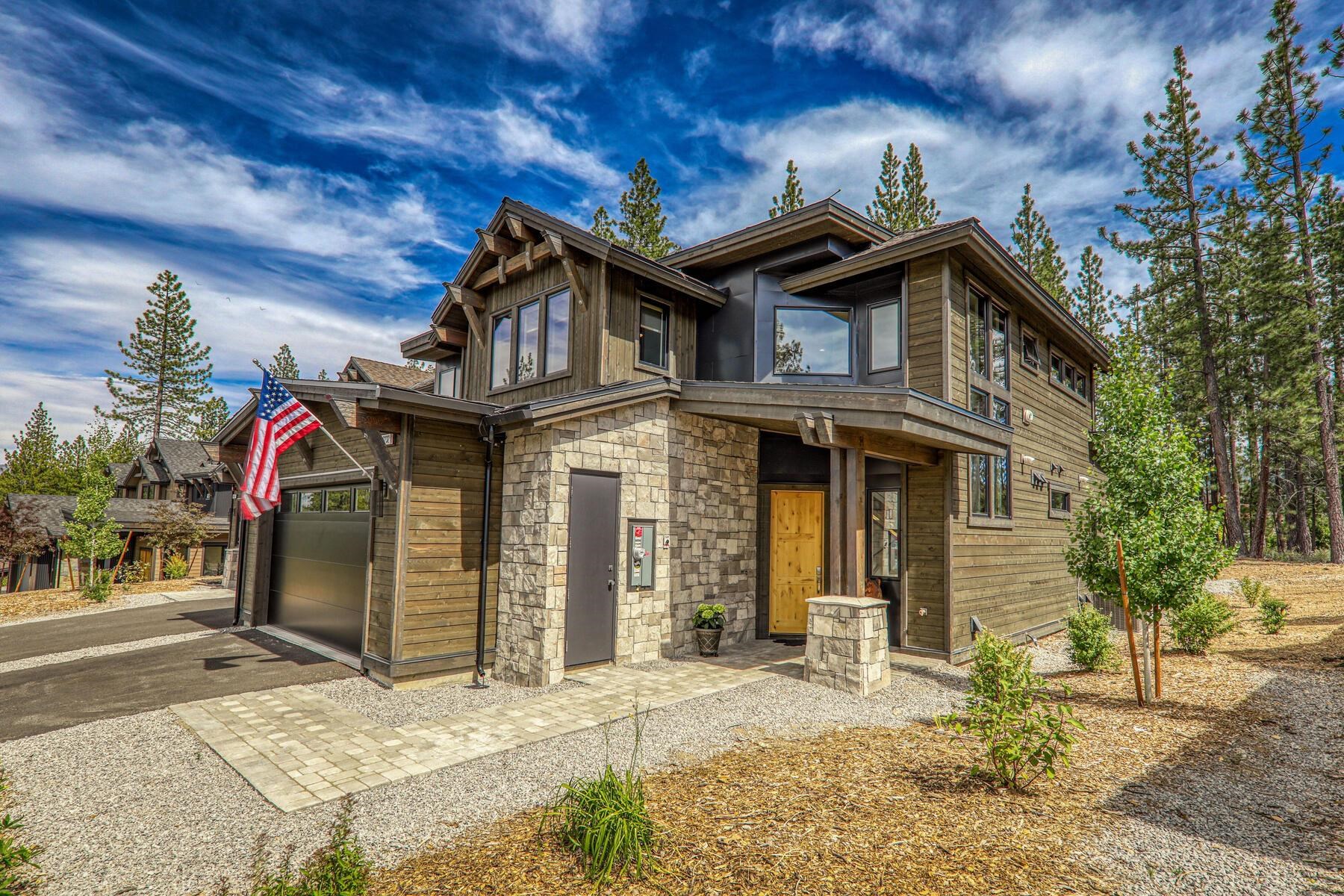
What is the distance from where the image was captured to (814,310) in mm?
10898

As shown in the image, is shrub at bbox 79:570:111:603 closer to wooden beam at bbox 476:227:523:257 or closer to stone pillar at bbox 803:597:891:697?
wooden beam at bbox 476:227:523:257

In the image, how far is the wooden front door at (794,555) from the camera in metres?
10.6

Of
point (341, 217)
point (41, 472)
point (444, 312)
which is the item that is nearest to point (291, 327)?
point (41, 472)

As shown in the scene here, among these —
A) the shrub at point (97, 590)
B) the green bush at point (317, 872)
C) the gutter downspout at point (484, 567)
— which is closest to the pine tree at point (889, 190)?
the gutter downspout at point (484, 567)

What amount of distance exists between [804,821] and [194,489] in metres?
A: 35.3

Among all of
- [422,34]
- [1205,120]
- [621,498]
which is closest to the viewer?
[621,498]

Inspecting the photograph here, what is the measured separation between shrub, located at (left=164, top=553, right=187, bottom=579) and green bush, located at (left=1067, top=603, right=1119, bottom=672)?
91.5 ft

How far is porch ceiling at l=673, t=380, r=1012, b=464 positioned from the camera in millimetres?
7270

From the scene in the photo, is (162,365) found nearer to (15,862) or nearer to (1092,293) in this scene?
(15,862)

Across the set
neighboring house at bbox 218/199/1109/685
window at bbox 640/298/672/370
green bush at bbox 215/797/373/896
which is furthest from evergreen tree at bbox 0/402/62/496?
green bush at bbox 215/797/373/896

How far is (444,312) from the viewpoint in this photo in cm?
1292

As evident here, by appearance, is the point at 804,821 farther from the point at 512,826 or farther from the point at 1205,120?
the point at 1205,120

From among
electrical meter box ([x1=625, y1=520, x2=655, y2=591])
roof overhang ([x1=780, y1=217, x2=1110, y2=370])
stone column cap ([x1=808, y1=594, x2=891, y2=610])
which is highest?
roof overhang ([x1=780, y1=217, x2=1110, y2=370])

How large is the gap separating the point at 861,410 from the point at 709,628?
13.1 ft
